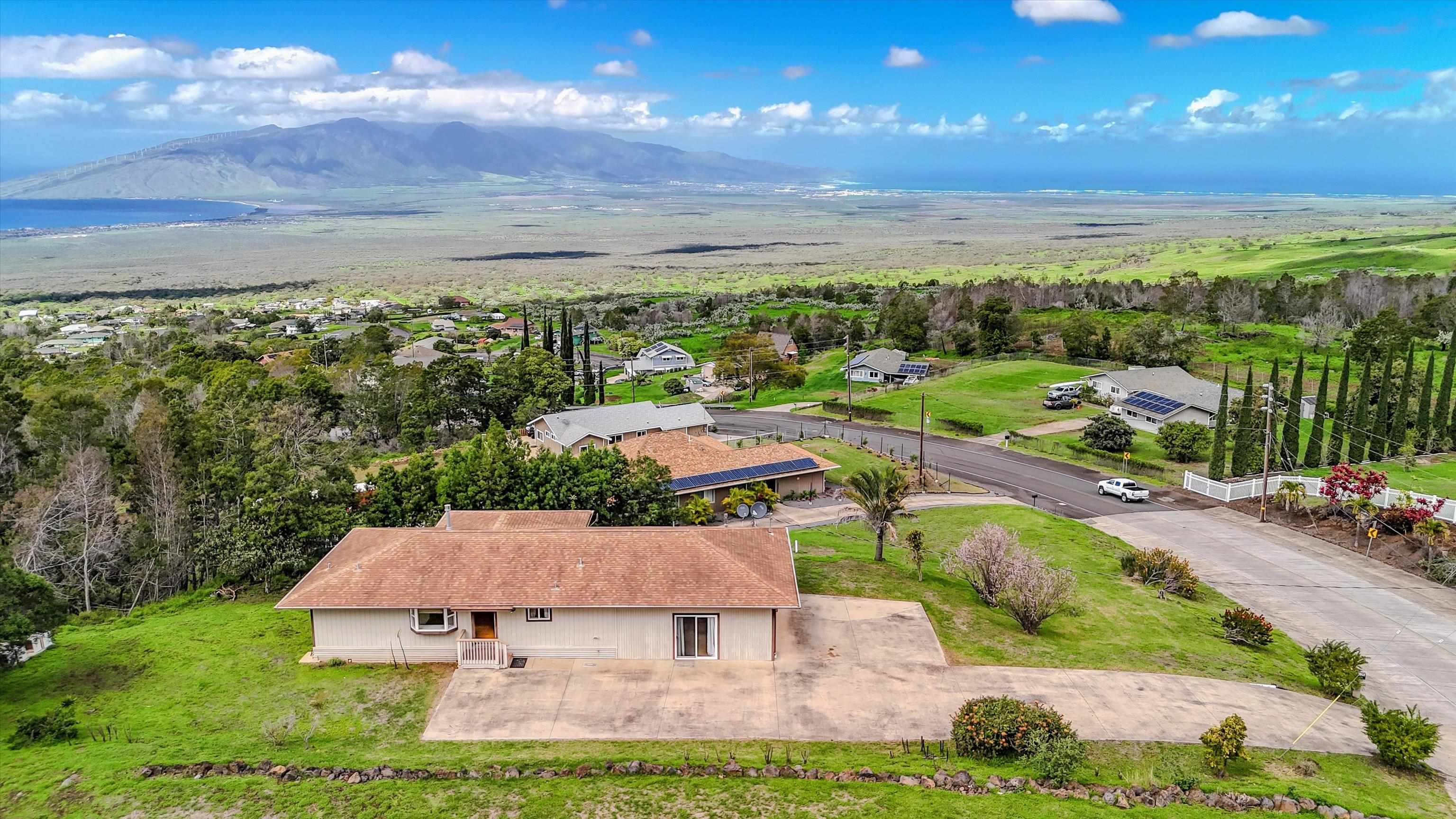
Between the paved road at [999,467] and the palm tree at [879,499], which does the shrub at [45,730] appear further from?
the paved road at [999,467]

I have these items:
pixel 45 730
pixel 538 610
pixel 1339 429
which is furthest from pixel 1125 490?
pixel 45 730

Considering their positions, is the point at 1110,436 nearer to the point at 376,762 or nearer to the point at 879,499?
the point at 879,499

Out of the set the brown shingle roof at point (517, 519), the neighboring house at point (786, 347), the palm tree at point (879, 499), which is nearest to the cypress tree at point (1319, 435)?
the palm tree at point (879, 499)

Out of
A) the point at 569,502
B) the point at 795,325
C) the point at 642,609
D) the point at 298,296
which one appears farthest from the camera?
the point at 298,296

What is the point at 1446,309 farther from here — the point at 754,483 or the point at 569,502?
the point at 569,502

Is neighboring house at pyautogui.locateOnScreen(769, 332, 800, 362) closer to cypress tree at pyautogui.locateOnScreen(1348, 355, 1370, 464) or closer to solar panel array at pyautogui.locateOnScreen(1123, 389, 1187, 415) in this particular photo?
solar panel array at pyautogui.locateOnScreen(1123, 389, 1187, 415)

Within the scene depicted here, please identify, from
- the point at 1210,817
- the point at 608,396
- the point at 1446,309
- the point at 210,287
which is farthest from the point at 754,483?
the point at 210,287

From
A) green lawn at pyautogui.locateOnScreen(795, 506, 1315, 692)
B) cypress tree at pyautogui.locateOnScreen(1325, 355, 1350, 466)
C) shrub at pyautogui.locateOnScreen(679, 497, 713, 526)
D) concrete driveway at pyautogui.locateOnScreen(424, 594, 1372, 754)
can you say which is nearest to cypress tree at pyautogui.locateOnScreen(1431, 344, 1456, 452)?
cypress tree at pyautogui.locateOnScreen(1325, 355, 1350, 466)
